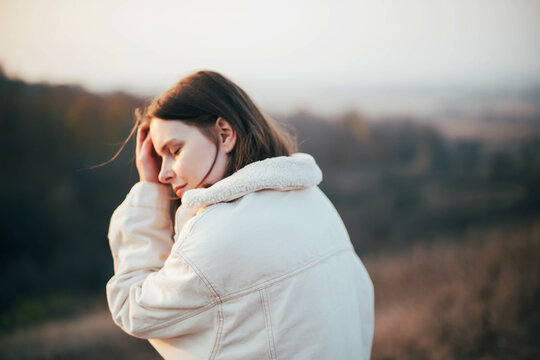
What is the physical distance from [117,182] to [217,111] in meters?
2.81

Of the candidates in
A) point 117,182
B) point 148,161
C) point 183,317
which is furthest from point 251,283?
point 117,182

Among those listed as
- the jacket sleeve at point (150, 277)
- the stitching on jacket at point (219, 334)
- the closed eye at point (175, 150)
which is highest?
the closed eye at point (175, 150)

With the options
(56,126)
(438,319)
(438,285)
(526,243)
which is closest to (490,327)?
(438,319)

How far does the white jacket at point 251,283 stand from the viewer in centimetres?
99

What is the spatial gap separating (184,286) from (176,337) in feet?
0.74

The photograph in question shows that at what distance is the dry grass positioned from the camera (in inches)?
121

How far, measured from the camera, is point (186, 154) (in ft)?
4.07

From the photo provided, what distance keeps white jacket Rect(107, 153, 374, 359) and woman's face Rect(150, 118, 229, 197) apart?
13cm

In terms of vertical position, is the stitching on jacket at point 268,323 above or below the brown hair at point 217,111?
below

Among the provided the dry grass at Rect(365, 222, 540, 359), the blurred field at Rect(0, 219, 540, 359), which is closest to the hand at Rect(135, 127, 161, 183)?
the blurred field at Rect(0, 219, 540, 359)

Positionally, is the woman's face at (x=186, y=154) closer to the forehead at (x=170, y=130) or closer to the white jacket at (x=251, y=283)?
the forehead at (x=170, y=130)

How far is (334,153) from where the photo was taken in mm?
4945

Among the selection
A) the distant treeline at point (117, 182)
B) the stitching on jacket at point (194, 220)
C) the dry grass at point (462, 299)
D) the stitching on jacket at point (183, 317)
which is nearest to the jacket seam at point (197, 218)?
the stitching on jacket at point (194, 220)

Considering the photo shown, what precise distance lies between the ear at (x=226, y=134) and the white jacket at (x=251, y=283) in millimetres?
188
